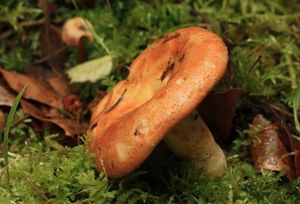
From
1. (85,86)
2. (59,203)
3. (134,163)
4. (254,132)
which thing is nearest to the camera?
(134,163)

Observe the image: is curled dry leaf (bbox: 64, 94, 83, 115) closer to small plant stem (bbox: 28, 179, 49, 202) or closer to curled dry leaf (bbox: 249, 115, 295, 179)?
small plant stem (bbox: 28, 179, 49, 202)

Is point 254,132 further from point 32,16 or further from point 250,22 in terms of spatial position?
point 32,16

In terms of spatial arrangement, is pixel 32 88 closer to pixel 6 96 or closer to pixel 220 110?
pixel 6 96

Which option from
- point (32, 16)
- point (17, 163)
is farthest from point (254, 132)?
point (32, 16)

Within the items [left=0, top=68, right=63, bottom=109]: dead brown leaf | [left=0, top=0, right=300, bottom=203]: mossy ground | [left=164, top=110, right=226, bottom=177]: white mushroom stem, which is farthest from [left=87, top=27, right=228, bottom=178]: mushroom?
[left=0, top=68, right=63, bottom=109]: dead brown leaf

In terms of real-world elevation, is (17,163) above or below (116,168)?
below

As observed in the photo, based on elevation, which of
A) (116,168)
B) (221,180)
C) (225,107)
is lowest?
(221,180)

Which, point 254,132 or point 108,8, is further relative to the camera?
point 108,8
